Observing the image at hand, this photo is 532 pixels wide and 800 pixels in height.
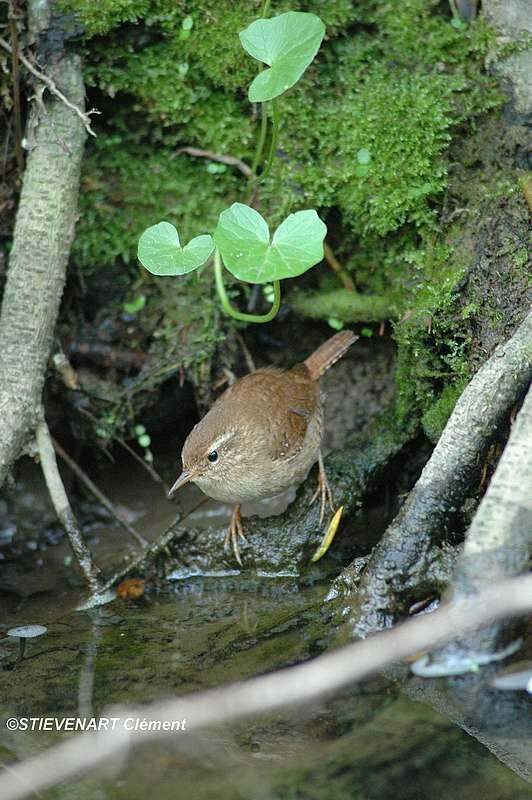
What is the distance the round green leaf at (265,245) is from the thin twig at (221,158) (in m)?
1.37

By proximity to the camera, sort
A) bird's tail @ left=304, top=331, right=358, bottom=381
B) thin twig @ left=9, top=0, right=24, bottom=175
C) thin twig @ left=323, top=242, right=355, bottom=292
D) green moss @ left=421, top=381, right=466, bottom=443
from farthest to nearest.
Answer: thin twig @ left=323, top=242, right=355, bottom=292
bird's tail @ left=304, top=331, right=358, bottom=381
thin twig @ left=9, top=0, right=24, bottom=175
green moss @ left=421, top=381, right=466, bottom=443

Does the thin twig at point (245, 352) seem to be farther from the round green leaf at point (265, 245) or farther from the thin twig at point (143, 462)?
the round green leaf at point (265, 245)

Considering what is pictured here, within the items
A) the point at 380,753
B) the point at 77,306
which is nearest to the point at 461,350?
the point at 380,753

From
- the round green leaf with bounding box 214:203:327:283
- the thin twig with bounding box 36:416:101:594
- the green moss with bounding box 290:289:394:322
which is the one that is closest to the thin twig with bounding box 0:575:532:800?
the thin twig with bounding box 36:416:101:594

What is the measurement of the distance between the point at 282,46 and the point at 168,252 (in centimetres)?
113

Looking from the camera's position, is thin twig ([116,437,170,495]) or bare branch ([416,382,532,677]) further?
thin twig ([116,437,170,495])

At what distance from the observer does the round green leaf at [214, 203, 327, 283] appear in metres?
3.96

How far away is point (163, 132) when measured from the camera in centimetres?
564

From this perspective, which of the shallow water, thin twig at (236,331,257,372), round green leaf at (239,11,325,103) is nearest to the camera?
the shallow water

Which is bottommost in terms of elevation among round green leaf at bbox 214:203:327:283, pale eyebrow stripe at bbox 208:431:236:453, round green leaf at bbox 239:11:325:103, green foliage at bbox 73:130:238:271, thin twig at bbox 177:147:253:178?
pale eyebrow stripe at bbox 208:431:236:453

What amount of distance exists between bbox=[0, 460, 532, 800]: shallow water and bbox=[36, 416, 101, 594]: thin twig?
0.21 metres

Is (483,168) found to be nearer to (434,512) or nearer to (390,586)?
(434,512)

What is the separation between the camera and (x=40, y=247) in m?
4.98

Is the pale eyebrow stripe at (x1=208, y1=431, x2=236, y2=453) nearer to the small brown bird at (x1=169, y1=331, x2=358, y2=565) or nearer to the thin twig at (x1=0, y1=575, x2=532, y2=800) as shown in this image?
the small brown bird at (x1=169, y1=331, x2=358, y2=565)
